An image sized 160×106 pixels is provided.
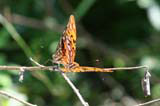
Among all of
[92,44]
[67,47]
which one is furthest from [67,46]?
[92,44]

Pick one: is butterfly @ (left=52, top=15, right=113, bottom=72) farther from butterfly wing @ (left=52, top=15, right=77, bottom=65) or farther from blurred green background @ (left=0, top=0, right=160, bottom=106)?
blurred green background @ (left=0, top=0, right=160, bottom=106)

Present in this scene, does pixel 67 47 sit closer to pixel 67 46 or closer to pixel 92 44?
pixel 67 46

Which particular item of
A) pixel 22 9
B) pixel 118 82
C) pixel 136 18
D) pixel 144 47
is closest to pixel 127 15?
pixel 136 18

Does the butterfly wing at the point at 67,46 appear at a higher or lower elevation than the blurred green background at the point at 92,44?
lower

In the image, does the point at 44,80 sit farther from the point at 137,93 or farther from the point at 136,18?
the point at 136,18

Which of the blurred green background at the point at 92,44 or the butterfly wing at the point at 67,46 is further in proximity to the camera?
the blurred green background at the point at 92,44

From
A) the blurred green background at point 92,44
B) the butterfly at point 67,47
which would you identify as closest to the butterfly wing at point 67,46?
the butterfly at point 67,47

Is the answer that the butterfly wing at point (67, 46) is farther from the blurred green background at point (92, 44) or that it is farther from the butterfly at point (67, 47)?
the blurred green background at point (92, 44)
